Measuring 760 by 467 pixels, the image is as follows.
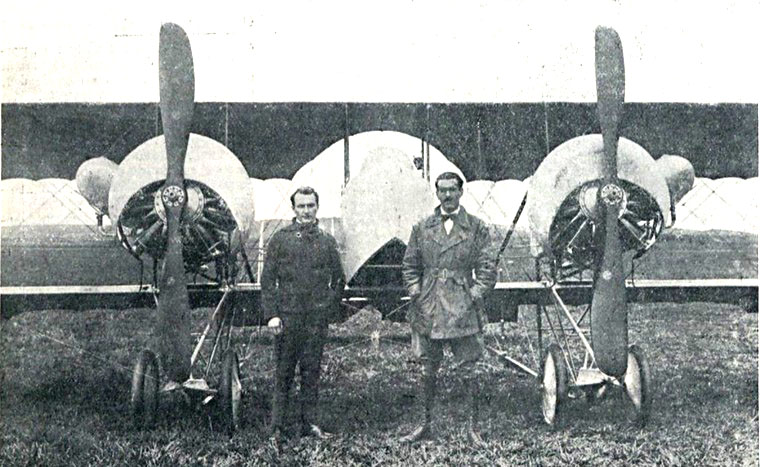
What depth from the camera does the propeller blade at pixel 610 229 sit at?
17.8 feet

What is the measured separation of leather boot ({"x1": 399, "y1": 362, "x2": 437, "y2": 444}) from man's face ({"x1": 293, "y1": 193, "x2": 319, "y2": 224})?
58.0 inches

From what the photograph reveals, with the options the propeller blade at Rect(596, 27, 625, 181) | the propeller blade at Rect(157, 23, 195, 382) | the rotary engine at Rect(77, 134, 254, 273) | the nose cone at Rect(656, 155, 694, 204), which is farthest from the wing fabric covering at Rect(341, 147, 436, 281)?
the nose cone at Rect(656, 155, 694, 204)

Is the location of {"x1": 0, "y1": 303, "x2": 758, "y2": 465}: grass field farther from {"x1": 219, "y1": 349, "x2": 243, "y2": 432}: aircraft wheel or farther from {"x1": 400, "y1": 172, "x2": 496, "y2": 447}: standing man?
{"x1": 400, "y1": 172, "x2": 496, "y2": 447}: standing man

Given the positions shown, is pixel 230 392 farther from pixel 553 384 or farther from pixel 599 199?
pixel 599 199

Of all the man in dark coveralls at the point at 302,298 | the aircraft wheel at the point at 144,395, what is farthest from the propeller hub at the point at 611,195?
the aircraft wheel at the point at 144,395

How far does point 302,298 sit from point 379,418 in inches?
52.6

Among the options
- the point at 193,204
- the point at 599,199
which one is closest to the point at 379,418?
the point at 193,204

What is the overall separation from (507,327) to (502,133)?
5.35m

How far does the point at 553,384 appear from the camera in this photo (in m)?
5.91

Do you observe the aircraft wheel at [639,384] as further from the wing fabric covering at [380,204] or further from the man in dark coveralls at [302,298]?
the man in dark coveralls at [302,298]

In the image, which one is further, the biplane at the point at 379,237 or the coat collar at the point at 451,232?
the coat collar at the point at 451,232

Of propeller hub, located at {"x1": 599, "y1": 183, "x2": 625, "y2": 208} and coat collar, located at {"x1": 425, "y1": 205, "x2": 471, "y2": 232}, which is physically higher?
propeller hub, located at {"x1": 599, "y1": 183, "x2": 625, "y2": 208}

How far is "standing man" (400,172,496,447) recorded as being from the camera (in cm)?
547

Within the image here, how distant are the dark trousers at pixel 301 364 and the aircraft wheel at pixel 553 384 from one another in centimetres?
192
